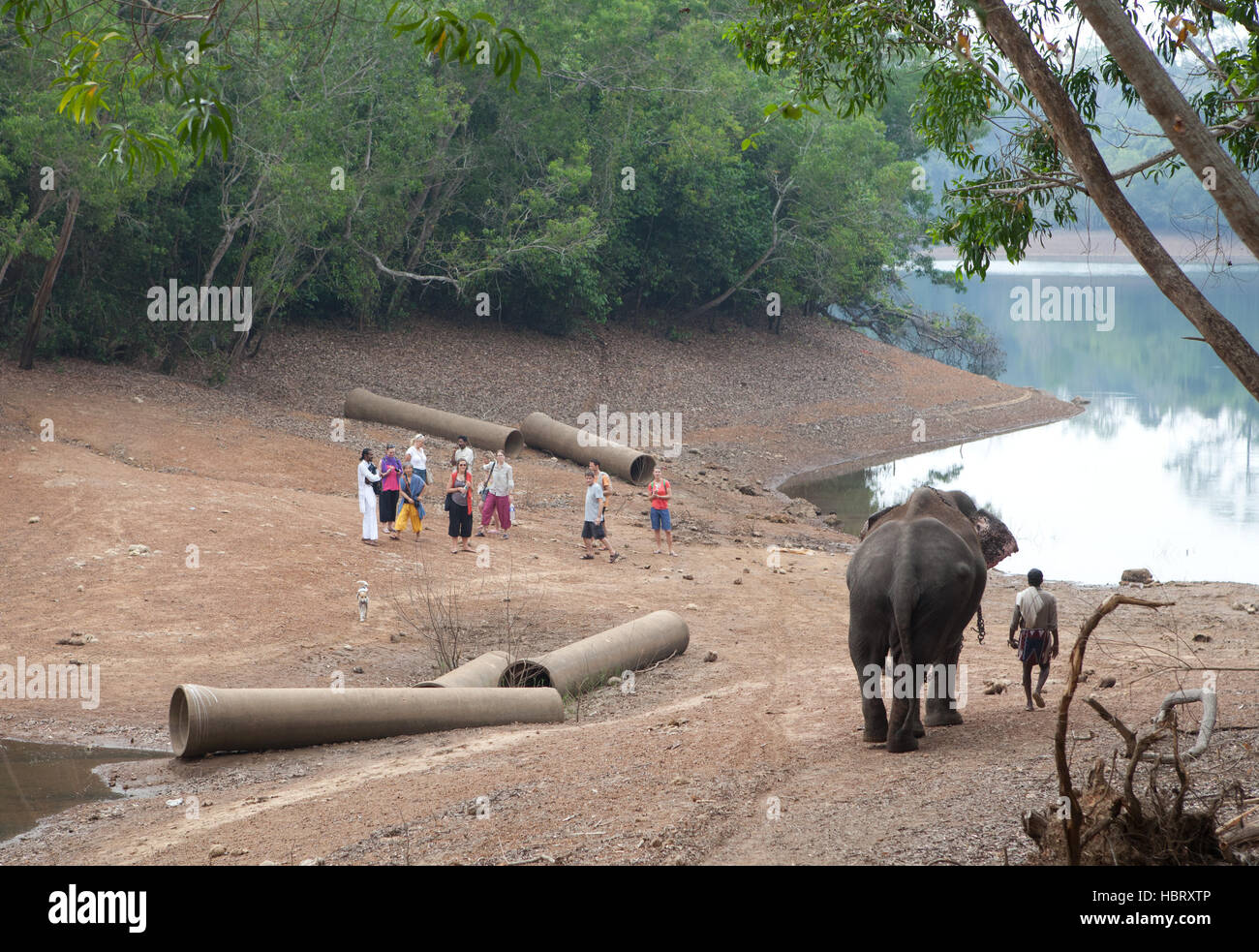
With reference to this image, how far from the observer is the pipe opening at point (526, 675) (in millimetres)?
12039

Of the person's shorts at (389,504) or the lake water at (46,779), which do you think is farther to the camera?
the person's shorts at (389,504)

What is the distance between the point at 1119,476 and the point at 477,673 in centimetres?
2568

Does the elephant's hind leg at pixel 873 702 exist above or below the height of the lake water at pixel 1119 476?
below

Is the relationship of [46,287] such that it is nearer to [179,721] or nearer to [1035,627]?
[179,721]

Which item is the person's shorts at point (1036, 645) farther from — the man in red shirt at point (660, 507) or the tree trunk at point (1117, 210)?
the man in red shirt at point (660, 507)

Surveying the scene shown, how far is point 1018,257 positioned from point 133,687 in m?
9.18

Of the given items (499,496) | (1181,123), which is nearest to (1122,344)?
(499,496)

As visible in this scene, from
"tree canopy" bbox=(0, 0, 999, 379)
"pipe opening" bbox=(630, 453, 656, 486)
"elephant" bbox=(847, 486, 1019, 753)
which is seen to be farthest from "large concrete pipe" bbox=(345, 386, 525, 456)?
"elephant" bbox=(847, 486, 1019, 753)

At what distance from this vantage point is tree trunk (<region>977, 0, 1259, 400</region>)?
6.36m

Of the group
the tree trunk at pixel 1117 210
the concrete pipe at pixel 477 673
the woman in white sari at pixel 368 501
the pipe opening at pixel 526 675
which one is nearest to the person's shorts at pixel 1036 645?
the tree trunk at pixel 1117 210

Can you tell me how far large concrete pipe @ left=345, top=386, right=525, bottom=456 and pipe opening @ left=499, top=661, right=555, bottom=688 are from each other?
14656mm

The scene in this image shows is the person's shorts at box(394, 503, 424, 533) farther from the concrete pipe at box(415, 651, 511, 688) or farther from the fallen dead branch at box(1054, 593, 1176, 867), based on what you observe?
the fallen dead branch at box(1054, 593, 1176, 867)

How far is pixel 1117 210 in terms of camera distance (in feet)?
22.0

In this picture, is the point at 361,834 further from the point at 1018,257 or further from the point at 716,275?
the point at 716,275
